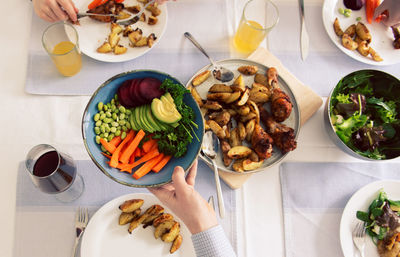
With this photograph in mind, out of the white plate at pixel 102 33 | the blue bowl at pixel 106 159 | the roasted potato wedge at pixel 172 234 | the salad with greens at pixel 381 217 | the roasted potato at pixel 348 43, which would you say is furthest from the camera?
the roasted potato at pixel 348 43

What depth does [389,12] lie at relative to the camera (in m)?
1.77

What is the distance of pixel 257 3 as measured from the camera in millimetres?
1826

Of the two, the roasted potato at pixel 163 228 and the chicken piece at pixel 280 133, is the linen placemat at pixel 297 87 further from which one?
the roasted potato at pixel 163 228

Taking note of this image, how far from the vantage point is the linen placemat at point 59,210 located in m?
1.41

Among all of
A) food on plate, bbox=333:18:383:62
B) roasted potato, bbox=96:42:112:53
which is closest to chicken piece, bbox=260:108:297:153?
food on plate, bbox=333:18:383:62

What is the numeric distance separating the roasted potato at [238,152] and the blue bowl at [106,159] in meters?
0.28

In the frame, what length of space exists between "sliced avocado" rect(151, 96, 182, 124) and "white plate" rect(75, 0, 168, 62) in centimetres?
50

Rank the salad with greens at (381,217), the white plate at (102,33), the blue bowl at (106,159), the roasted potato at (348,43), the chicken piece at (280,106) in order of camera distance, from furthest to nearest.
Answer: the roasted potato at (348,43), the white plate at (102,33), the chicken piece at (280,106), the salad with greens at (381,217), the blue bowl at (106,159)

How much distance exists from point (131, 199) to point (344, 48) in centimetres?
141

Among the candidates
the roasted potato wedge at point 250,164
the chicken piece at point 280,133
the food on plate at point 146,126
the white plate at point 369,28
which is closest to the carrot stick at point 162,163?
the food on plate at point 146,126

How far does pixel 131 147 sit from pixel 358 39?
1.43 metres

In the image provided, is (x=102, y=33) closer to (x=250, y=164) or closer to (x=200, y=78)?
(x=200, y=78)

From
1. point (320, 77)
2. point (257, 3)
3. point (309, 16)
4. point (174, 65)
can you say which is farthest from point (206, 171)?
point (309, 16)

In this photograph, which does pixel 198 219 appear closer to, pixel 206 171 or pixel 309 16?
pixel 206 171
